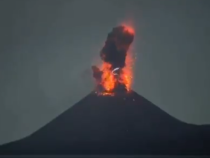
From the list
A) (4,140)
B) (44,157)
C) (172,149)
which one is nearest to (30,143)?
(44,157)

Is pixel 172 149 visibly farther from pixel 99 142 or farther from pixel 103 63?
pixel 103 63

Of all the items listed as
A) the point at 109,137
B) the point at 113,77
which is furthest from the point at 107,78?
the point at 109,137

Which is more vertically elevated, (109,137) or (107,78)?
(107,78)

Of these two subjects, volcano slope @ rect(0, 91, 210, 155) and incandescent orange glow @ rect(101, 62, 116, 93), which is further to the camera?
incandescent orange glow @ rect(101, 62, 116, 93)

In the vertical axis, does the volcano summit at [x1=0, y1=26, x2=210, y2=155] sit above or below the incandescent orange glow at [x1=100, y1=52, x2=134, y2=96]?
below

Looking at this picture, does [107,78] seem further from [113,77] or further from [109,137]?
[109,137]

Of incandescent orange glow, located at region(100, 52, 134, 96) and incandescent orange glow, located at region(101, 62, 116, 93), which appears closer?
incandescent orange glow, located at region(100, 52, 134, 96)

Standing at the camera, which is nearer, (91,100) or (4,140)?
(4,140)

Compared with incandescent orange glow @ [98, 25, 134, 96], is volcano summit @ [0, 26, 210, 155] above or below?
below
